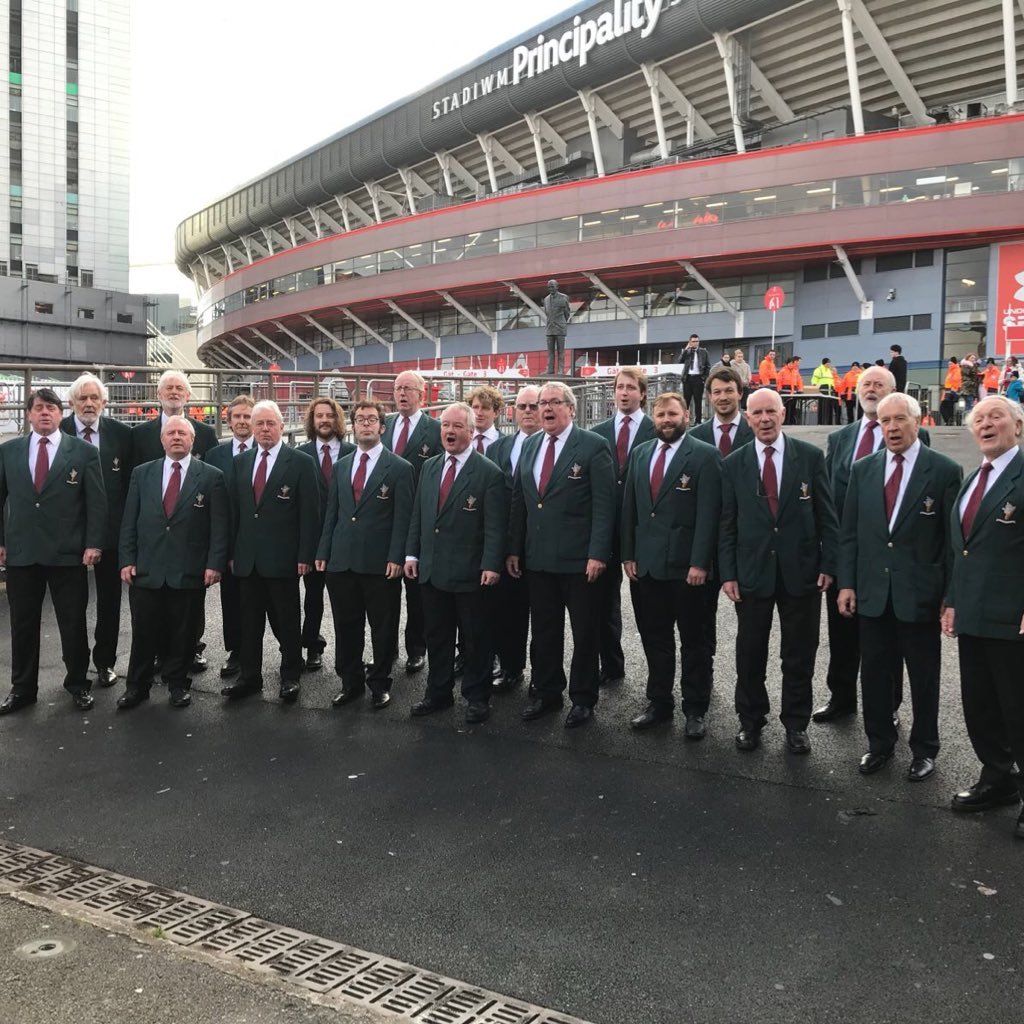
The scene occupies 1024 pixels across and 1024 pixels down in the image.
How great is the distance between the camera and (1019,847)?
4.56 m

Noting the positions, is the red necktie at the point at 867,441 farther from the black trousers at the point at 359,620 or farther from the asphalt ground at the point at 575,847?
the black trousers at the point at 359,620

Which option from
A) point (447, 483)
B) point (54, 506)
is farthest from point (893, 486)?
point (54, 506)

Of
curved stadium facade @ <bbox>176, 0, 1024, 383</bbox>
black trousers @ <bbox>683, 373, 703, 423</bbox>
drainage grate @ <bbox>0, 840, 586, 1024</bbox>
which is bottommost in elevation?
drainage grate @ <bbox>0, 840, 586, 1024</bbox>

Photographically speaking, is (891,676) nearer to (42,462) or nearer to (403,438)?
(403,438)

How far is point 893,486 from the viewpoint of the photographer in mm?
5586

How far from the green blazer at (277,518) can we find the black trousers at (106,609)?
110 cm

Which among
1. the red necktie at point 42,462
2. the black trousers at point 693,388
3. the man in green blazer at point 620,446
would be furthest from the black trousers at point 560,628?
the black trousers at point 693,388

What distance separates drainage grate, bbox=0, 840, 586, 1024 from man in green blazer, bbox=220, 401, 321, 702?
9.08ft

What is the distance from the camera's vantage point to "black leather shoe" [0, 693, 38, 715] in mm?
6832

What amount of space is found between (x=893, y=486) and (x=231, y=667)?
5.12 metres

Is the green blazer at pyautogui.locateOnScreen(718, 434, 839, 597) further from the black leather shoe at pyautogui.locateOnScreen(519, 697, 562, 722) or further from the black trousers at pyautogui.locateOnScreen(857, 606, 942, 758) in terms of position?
the black leather shoe at pyautogui.locateOnScreen(519, 697, 562, 722)

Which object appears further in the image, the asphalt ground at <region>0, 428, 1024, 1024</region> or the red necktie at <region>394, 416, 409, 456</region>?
the red necktie at <region>394, 416, 409, 456</region>

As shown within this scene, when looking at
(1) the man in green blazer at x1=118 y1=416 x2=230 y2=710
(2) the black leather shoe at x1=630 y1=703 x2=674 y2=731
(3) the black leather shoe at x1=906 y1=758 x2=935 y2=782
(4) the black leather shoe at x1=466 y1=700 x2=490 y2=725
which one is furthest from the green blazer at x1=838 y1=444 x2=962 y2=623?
(1) the man in green blazer at x1=118 y1=416 x2=230 y2=710

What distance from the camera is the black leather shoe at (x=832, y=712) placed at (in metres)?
6.48
